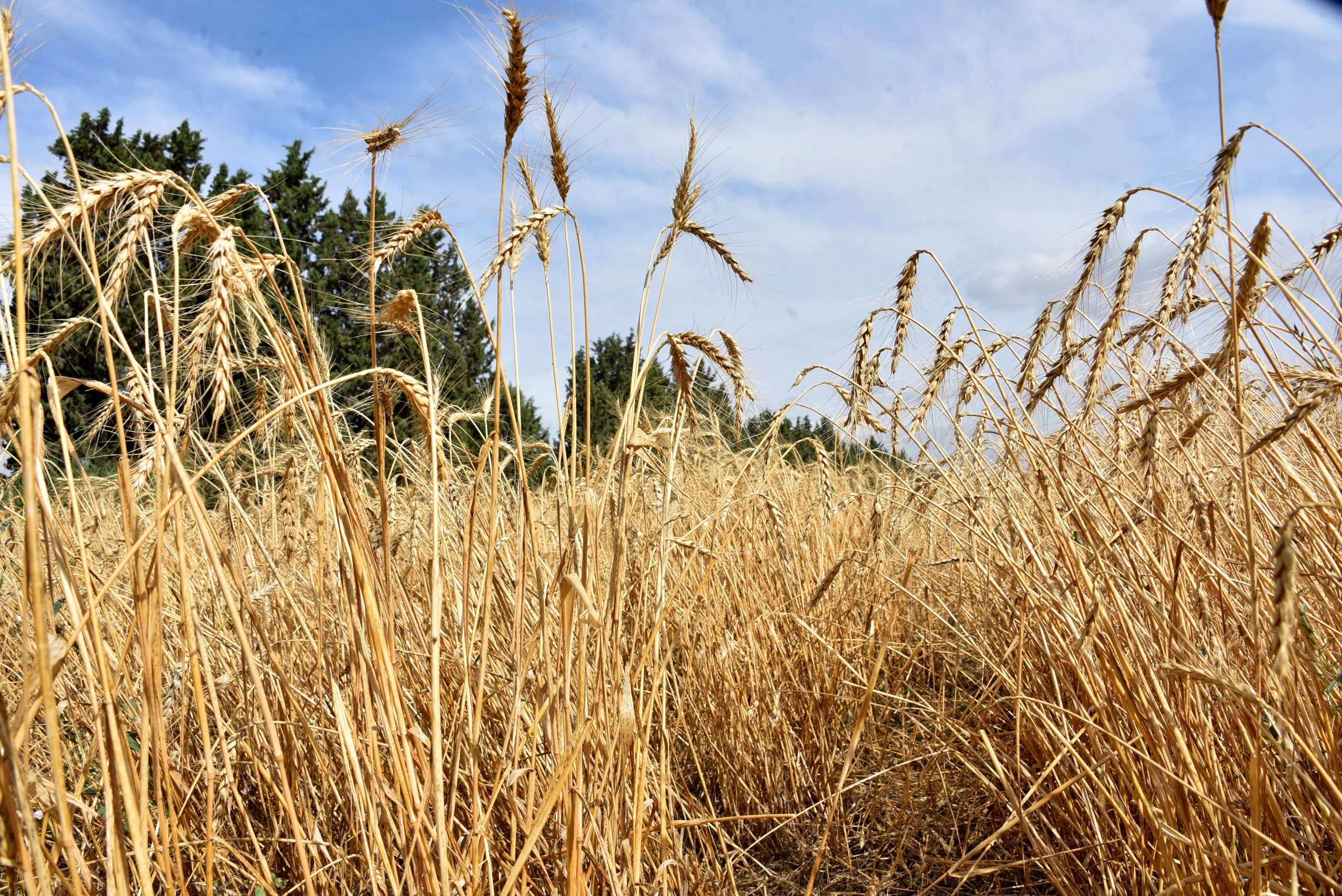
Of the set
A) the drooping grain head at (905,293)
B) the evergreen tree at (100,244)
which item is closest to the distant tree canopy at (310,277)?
the evergreen tree at (100,244)

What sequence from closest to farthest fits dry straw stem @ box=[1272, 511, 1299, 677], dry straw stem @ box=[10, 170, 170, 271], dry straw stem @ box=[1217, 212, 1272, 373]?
dry straw stem @ box=[1272, 511, 1299, 677] → dry straw stem @ box=[10, 170, 170, 271] → dry straw stem @ box=[1217, 212, 1272, 373]

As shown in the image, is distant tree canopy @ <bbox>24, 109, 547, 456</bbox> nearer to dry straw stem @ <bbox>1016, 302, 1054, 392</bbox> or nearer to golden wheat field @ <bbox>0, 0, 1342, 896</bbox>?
golden wheat field @ <bbox>0, 0, 1342, 896</bbox>

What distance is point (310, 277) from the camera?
395 inches

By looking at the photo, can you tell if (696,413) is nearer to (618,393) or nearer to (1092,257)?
(1092,257)

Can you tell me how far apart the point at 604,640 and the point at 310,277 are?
10.2 metres

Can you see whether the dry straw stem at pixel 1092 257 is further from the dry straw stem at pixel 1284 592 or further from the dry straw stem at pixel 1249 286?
the dry straw stem at pixel 1284 592

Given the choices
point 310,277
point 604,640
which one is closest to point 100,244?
point 604,640

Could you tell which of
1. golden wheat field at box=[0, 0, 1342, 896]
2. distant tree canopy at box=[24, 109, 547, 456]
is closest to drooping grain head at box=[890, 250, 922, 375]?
golden wheat field at box=[0, 0, 1342, 896]

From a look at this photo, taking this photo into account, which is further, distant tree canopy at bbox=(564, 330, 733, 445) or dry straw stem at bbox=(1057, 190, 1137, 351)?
distant tree canopy at bbox=(564, 330, 733, 445)

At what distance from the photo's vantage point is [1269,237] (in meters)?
1.53

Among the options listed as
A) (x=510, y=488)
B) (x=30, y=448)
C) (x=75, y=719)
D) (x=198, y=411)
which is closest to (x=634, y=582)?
(x=510, y=488)

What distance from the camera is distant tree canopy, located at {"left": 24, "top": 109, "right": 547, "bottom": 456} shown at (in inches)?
65.4

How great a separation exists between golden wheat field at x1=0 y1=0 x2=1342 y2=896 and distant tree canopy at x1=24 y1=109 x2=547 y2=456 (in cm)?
9

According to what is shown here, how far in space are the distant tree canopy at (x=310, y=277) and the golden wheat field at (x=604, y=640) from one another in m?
0.09
